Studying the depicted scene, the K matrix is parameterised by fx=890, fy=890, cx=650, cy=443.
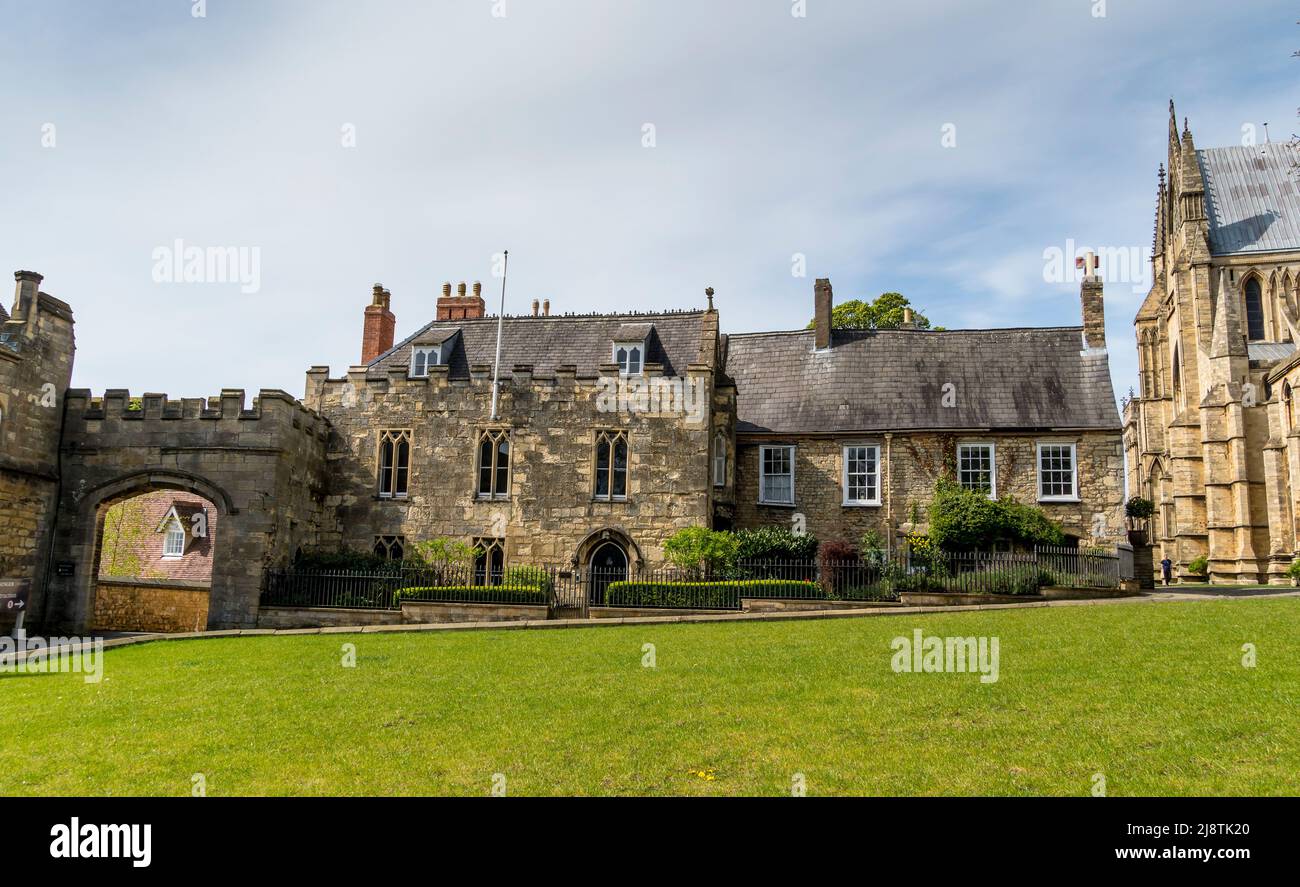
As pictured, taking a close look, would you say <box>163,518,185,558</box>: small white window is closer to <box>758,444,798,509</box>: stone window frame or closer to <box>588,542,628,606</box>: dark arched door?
<box>588,542,628,606</box>: dark arched door

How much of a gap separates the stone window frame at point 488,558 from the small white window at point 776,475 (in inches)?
375

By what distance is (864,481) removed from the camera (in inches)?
1185

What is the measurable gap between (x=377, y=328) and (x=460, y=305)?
350 centimetres

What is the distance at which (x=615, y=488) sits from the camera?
83.7 feet

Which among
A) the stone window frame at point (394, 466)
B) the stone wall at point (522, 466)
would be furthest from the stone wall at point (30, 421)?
the stone window frame at point (394, 466)

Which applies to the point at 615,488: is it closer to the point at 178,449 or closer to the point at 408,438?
the point at 408,438

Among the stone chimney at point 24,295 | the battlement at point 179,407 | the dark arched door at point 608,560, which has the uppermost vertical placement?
the stone chimney at point 24,295

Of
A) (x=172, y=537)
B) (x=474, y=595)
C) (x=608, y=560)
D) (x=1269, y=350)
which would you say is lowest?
(x=474, y=595)

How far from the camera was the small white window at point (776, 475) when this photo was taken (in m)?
30.4

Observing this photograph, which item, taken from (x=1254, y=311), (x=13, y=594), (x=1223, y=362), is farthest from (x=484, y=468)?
(x=1254, y=311)

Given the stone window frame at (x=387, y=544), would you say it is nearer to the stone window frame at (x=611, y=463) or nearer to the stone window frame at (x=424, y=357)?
the stone window frame at (x=611, y=463)

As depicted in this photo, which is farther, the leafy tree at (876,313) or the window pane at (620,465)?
the leafy tree at (876,313)

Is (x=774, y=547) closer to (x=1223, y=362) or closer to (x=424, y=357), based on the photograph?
(x=424, y=357)
